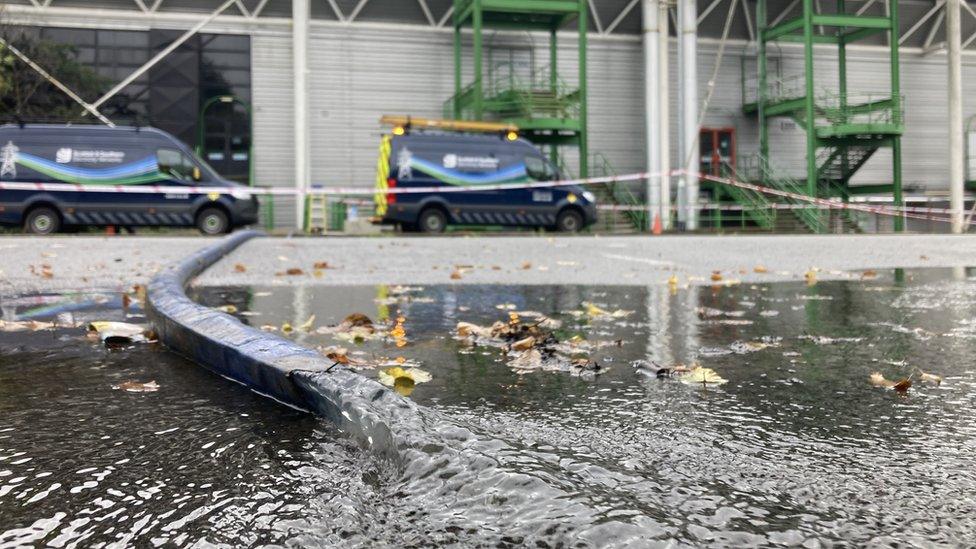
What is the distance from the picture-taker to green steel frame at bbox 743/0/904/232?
87.6 feet

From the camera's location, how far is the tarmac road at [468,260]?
23.4 feet

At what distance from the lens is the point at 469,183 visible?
20125mm

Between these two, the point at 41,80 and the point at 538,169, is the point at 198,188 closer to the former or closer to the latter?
the point at 538,169

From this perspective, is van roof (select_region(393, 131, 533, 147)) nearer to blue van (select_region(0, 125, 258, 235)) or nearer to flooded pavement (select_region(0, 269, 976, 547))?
blue van (select_region(0, 125, 258, 235))

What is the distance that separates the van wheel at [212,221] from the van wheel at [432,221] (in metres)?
4.47

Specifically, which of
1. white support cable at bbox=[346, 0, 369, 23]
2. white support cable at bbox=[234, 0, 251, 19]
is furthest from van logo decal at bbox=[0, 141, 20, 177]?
white support cable at bbox=[346, 0, 369, 23]

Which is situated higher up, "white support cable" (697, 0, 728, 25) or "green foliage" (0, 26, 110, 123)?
"white support cable" (697, 0, 728, 25)

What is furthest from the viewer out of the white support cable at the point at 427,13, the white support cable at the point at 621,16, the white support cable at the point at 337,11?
the white support cable at the point at 621,16

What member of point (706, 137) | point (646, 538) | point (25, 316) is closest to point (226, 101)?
point (706, 137)

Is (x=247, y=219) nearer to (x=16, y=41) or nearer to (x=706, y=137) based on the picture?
(x=16, y=41)

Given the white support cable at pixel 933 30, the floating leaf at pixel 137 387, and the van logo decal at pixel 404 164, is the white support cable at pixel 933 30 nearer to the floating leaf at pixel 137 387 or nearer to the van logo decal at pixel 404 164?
the van logo decal at pixel 404 164

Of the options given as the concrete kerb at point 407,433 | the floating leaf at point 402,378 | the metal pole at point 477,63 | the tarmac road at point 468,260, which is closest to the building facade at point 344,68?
the metal pole at point 477,63

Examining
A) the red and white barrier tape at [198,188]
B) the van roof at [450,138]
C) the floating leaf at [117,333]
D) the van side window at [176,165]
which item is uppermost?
the van roof at [450,138]

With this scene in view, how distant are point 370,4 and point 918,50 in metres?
21.3
